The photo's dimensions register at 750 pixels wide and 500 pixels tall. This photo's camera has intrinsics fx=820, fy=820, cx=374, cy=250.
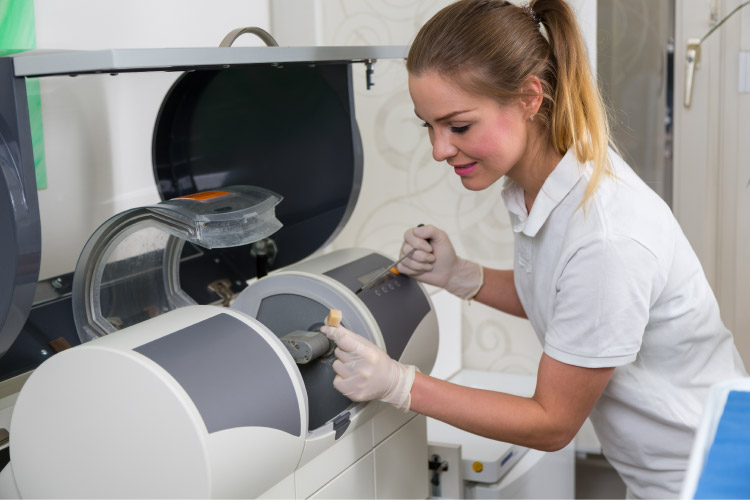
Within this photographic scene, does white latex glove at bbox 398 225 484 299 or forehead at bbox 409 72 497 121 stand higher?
forehead at bbox 409 72 497 121

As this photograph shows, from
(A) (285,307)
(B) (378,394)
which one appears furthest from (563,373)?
(A) (285,307)

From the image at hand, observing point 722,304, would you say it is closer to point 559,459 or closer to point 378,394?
point 559,459

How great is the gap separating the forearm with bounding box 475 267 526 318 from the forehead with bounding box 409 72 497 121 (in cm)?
52

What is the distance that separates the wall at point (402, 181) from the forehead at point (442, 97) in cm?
89

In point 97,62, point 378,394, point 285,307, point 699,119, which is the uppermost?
point 97,62

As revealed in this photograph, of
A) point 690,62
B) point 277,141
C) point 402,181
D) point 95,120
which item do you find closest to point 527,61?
point 277,141

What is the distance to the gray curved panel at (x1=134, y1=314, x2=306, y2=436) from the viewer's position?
0.90 m

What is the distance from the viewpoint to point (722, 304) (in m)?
2.59

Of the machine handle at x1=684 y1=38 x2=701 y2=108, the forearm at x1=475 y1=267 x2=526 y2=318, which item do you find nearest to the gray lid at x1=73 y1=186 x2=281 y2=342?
the forearm at x1=475 y1=267 x2=526 y2=318

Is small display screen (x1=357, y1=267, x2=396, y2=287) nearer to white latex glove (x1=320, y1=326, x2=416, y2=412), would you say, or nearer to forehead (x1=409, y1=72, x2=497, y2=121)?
white latex glove (x1=320, y1=326, x2=416, y2=412)

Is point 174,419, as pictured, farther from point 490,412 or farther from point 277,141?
point 277,141

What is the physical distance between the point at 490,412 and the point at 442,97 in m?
0.47

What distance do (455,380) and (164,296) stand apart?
1.01 meters

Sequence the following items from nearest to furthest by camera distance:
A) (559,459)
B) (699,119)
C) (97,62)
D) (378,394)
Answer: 1. (97,62)
2. (378,394)
3. (559,459)
4. (699,119)
